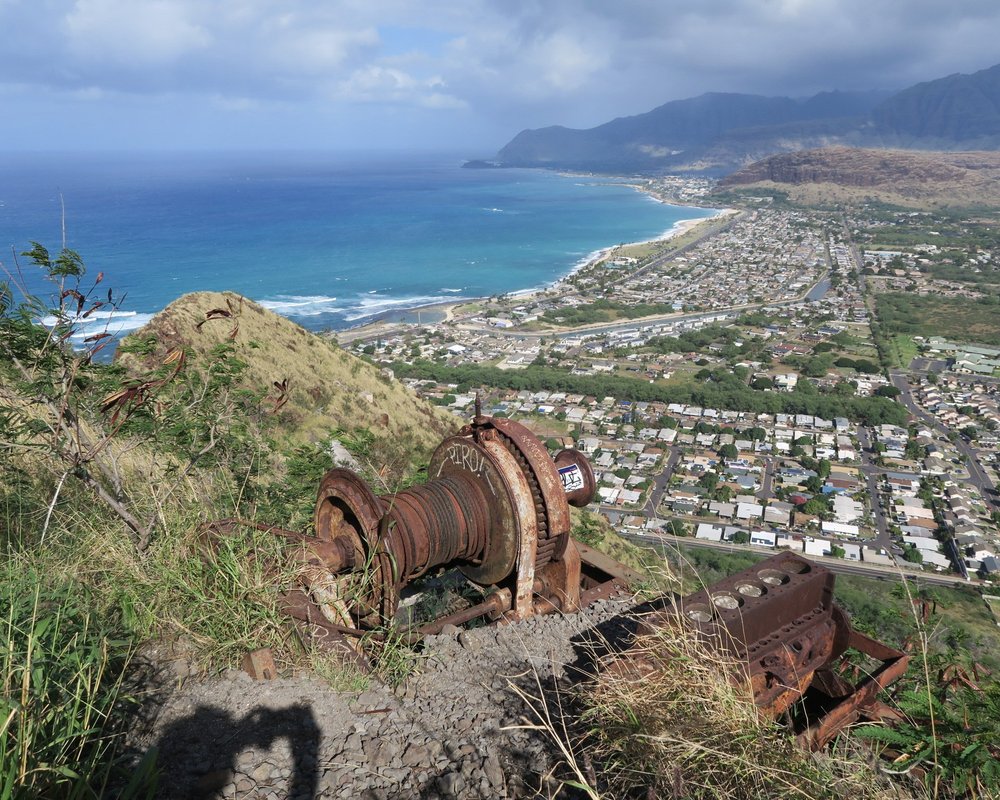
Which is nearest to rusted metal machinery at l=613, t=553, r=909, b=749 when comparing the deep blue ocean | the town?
the town

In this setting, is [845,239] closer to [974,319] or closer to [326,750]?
[974,319]

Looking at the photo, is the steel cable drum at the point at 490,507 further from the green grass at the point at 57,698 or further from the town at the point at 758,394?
the town at the point at 758,394

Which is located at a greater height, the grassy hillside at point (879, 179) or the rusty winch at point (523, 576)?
the grassy hillside at point (879, 179)

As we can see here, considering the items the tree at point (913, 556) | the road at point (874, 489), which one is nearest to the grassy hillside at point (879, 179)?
the road at point (874, 489)

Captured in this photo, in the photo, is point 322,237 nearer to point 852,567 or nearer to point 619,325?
point 619,325

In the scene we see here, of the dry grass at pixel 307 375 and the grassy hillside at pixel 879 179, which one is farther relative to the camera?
the grassy hillside at pixel 879 179

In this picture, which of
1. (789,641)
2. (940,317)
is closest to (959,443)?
(940,317)

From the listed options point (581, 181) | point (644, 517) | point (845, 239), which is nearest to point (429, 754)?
point (644, 517)
